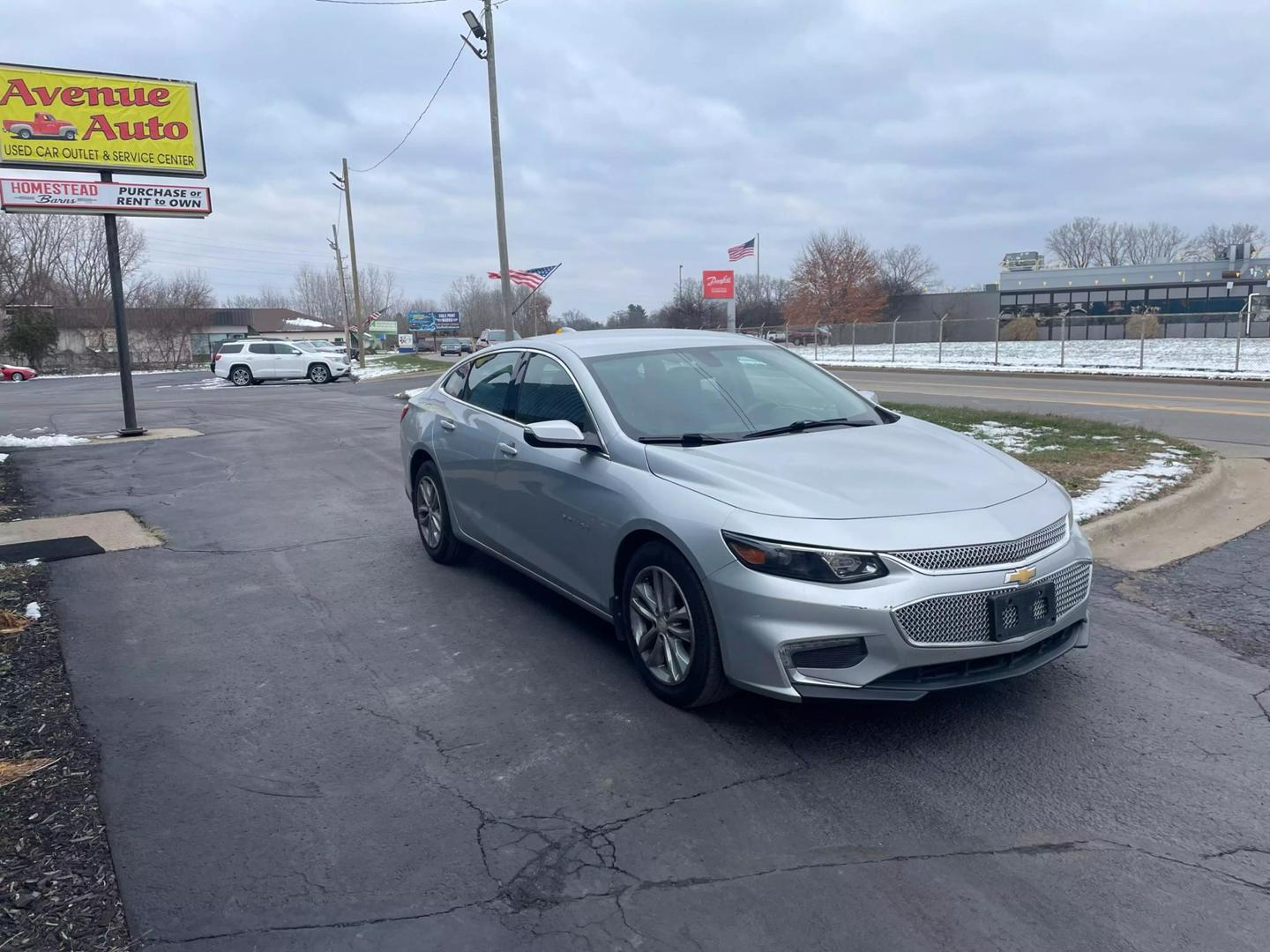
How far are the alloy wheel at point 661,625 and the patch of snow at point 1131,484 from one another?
4.15 m

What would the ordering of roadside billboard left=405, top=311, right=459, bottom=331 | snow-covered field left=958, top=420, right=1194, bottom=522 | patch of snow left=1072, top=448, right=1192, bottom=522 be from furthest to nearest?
roadside billboard left=405, top=311, right=459, bottom=331
snow-covered field left=958, top=420, right=1194, bottom=522
patch of snow left=1072, top=448, right=1192, bottom=522

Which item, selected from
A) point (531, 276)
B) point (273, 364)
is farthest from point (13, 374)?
point (531, 276)

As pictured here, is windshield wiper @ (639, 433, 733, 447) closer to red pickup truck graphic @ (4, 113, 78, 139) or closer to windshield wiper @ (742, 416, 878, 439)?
windshield wiper @ (742, 416, 878, 439)

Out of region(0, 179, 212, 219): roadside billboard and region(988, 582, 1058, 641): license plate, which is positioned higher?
region(0, 179, 212, 219): roadside billboard

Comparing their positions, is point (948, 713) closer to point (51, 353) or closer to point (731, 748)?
point (731, 748)

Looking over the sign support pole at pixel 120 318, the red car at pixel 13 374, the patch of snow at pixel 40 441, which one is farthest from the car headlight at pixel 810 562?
the red car at pixel 13 374

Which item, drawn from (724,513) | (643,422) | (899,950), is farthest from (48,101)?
(899,950)

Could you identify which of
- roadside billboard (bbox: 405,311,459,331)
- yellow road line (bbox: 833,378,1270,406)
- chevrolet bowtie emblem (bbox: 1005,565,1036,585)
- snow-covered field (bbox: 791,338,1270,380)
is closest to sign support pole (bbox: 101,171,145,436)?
chevrolet bowtie emblem (bbox: 1005,565,1036,585)

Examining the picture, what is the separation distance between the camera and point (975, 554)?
368cm

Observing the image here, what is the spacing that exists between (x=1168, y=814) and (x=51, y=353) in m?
65.4

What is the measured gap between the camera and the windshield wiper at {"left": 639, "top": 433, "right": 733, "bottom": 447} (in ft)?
15.0

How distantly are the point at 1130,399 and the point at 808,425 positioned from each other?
15.6 metres

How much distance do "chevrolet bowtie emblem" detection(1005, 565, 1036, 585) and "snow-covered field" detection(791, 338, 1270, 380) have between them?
22735 millimetres

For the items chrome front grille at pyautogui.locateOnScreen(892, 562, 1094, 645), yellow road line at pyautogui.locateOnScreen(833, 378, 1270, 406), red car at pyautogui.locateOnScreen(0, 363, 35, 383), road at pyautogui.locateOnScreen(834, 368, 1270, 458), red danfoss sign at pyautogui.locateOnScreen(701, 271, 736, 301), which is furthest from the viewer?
red danfoss sign at pyautogui.locateOnScreen(701, 271, 736, 301)
